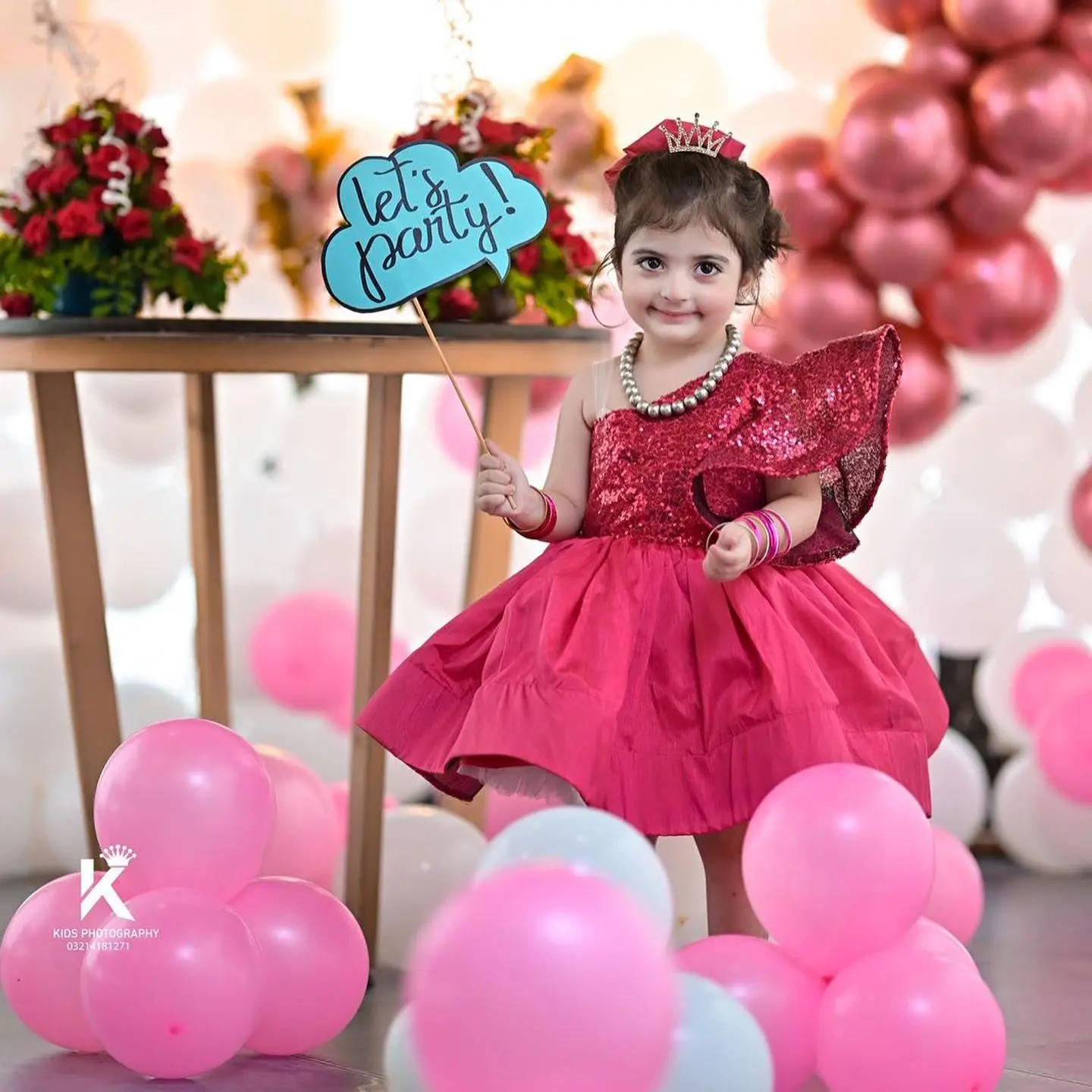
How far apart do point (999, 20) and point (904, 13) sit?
154mm

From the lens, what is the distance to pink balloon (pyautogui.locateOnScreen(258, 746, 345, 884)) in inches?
81.0

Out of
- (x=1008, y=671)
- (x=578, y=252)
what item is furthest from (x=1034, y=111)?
(x=1008, y=671)

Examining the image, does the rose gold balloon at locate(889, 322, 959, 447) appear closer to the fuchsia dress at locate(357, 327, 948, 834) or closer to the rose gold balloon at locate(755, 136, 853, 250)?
the rose gold balloon at locate(755, 136, 853, 250)

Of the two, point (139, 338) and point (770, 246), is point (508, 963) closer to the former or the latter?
point (770, 246)

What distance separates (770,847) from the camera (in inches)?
57.7

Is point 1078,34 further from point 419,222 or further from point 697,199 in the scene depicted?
point 419,222

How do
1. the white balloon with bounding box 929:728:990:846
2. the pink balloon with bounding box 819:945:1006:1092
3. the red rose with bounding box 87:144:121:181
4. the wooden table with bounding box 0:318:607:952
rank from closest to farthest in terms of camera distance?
the pink balloon with bounding box 819:945:1006:1092
the wooden table with bounding box 0:318:607:952
the red rose with bounding box 87:144:121:181
the white balloon with bounding box 929:728:990:846

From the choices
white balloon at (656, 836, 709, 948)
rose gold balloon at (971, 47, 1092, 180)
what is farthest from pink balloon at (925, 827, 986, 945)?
rose gold balloon at (971, 47, 1092, 180)

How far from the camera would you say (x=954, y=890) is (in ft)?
6.48

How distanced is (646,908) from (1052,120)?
4.47ft

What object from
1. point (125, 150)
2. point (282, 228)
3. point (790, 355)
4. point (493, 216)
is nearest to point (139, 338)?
point (125, 150)

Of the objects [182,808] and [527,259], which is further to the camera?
[527,259]

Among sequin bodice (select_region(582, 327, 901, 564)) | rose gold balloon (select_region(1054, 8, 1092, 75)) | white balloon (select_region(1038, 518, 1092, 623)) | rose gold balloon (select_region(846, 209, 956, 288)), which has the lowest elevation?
white balloon (select_region(1038, 518, 1092, 623))

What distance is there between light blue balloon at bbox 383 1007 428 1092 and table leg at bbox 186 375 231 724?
1013mm
